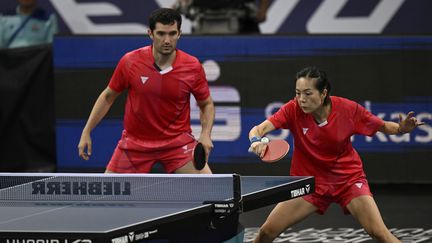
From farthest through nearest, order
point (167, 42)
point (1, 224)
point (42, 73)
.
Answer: point (42, 73), point (167, 42), point (1, 224)

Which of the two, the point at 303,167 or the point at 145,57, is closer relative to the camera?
the point at 303,167

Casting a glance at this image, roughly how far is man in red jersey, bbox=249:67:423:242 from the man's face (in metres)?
1.14

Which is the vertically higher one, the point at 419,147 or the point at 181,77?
the point at 181,77

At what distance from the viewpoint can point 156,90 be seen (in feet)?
31.1

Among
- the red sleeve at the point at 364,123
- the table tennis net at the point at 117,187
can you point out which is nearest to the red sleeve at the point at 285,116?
the red sleeve at the point at 364,123

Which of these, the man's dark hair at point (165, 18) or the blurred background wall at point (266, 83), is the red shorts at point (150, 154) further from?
the blurred background wall at point (266, 83)

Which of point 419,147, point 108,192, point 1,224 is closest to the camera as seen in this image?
point 1,224

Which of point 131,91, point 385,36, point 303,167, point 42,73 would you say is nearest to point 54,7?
point 42,73

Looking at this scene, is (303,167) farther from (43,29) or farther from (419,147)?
(43,29)

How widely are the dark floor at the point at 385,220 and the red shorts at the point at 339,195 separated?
66.0 inches

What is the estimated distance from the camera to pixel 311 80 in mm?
8484

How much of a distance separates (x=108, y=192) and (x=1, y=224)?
1052 mm

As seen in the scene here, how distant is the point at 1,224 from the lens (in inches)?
254

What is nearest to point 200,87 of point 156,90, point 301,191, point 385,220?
point 156,90
